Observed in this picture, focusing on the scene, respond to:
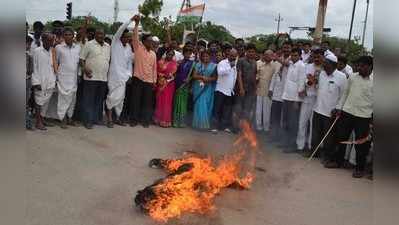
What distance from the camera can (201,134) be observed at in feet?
31.2

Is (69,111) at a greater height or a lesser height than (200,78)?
lesser

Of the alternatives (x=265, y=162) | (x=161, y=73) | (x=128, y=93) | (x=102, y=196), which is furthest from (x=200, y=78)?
(x=102, y=196)

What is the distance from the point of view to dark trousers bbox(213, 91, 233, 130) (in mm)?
9828

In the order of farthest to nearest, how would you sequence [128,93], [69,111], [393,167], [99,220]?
1. [128,93]
2. [69,111]
3. [99,220]
4. [393,167]

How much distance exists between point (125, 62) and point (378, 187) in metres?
7.79

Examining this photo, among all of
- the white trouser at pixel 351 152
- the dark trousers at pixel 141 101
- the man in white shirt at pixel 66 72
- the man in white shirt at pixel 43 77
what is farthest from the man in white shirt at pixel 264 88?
the man in white shirt at pixel 43 77

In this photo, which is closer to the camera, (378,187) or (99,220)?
(378,187)

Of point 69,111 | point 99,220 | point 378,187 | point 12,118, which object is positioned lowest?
point 99,220

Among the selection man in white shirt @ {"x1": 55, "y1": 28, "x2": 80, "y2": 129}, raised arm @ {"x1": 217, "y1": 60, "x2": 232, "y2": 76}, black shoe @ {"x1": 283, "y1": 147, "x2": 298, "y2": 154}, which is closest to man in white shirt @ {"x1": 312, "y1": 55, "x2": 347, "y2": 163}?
black shoe @ {"x1": 283, "y1": 147, "x2": 298, "y2": 154}

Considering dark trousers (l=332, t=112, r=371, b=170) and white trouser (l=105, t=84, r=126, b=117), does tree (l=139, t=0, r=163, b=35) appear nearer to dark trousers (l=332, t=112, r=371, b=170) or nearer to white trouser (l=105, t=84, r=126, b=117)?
white trouser (l=105, t=84, r=126, b=117)

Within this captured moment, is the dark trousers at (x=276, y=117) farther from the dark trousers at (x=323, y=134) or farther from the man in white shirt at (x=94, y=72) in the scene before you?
the man in white shirt at (x=94, y=72)

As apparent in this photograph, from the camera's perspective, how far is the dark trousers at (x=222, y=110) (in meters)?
9.83

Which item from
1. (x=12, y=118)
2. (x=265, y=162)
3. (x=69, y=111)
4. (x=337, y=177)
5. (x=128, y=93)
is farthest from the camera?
(x=128, y=93)

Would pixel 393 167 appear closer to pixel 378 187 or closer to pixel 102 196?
pixel 378 187
